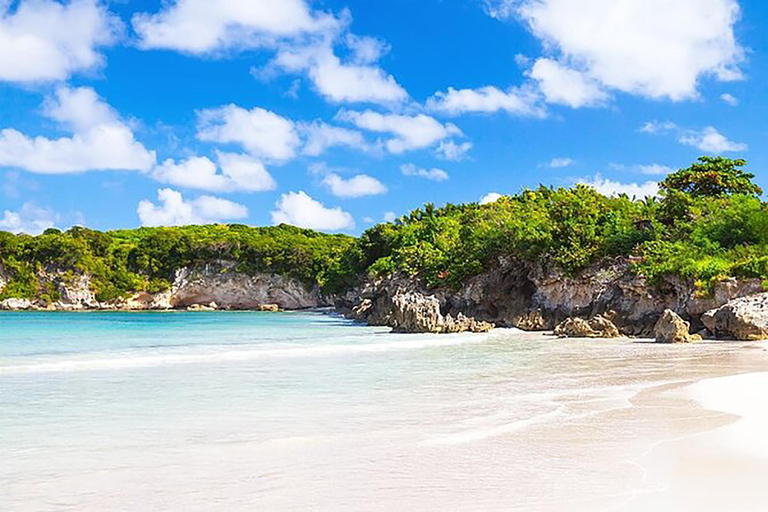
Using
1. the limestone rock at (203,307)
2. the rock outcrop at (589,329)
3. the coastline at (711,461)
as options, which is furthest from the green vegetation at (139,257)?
the coastline at (711,461)

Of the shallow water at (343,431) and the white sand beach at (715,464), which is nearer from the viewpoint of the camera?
the white sand beach at (715,464)

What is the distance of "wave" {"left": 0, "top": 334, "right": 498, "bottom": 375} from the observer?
14475 millimetres

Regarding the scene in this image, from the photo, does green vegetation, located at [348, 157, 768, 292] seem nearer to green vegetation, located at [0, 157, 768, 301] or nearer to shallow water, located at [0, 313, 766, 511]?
green vegetation, located at [0, 157, 768, 301]

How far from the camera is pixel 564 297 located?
2845 cm

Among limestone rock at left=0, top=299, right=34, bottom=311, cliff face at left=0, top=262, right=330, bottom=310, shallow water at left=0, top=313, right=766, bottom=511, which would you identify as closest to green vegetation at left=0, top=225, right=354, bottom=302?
limestone rock at left=0, top=299, right=34, bottom=311

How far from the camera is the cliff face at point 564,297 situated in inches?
925

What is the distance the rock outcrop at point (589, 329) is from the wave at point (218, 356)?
3.59m

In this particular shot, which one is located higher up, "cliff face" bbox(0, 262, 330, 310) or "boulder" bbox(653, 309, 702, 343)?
"cliff face" bbox(0, 262, 330, 310)

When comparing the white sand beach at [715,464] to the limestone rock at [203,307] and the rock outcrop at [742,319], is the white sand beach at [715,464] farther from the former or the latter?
the limestone rock at [203,307]

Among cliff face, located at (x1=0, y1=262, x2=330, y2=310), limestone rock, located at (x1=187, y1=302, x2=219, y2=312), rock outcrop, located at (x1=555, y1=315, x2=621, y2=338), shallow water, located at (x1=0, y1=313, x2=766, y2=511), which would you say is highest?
cliff face, located at (x1=0, y1=262, x2=330, y2=310)

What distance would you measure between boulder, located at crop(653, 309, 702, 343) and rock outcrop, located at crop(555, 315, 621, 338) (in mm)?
3087

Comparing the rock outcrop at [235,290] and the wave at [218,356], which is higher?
the rock outcrop at [235,290]

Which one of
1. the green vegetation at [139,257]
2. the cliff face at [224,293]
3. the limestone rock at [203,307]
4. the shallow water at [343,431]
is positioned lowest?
the shallow water at [343,431]

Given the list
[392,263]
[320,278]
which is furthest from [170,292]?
[392,263]
